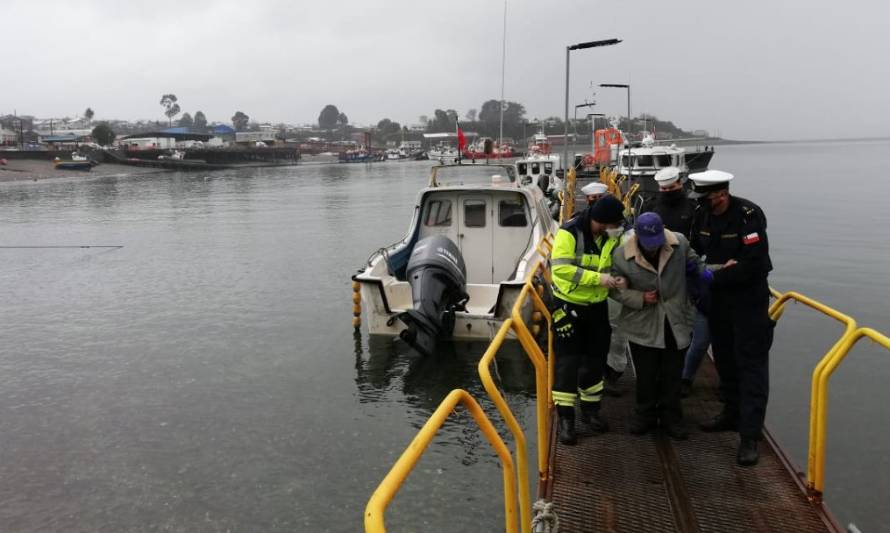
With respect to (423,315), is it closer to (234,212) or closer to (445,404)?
(445,404)

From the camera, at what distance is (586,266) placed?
473 cm

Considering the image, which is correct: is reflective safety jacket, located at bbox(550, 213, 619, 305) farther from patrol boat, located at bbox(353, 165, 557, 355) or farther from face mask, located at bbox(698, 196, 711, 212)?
patrol boat, located at bbox(353, 165, 557, 355)

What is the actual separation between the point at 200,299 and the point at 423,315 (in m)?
6.99

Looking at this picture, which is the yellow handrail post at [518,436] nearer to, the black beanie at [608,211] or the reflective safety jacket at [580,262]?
the reflective safety jacket at [580,262]

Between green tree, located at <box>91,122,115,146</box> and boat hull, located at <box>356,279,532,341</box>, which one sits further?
green tree, located at <box>91,122,115,146</box>

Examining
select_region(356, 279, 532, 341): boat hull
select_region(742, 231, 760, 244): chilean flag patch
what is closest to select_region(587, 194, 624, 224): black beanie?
select_region(742, 231, 760, 244): chilean flag patch

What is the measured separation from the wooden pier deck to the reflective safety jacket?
1.15 m

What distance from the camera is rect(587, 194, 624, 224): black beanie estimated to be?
4543 millimetres

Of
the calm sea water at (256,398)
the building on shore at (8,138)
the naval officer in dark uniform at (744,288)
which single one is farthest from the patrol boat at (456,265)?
the building on shore at (8,138)

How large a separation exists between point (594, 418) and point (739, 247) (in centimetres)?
168

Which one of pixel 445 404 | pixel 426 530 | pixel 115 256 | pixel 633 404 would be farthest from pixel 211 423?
pixel 115 256

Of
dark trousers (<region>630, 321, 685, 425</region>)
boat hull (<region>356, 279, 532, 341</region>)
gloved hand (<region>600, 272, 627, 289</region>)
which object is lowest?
boat hull (<region>356, 279, 532, 341</region>)

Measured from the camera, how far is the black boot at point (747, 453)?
4.38 metres

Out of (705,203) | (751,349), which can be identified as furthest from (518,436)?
(705,203)
